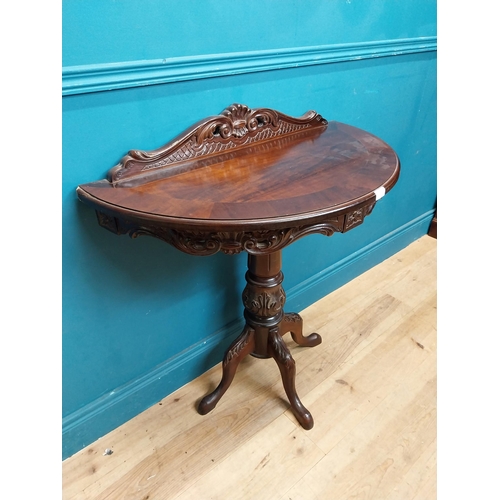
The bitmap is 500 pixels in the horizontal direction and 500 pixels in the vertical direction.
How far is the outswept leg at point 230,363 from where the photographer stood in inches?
55.0

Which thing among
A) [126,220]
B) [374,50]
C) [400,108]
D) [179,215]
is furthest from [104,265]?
[400,108]

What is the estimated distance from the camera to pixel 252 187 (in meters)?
0.96

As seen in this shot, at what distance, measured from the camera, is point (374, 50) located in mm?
1491

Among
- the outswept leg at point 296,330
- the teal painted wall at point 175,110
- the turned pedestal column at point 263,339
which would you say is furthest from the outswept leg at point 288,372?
the teal painted wall at point 175,110

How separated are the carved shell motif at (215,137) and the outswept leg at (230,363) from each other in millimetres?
632

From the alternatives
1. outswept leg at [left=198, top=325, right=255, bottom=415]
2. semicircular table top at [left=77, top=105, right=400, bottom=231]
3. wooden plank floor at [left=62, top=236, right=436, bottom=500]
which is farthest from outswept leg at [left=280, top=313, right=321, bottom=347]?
semicircular table top at [left=77, top=105, right=400, bottom=231]

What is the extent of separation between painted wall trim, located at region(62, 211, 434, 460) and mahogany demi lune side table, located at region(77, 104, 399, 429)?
0.31 m

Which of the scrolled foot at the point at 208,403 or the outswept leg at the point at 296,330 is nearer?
the scrolled foot at the point at 208,403

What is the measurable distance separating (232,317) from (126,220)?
2.55ft

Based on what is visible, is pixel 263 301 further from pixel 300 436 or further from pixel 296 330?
pixel 300 436

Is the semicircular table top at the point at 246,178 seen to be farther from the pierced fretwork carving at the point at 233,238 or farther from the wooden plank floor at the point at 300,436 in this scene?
the wooden plank floor at the point at 300,436

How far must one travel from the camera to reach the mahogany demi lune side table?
854 millimetres

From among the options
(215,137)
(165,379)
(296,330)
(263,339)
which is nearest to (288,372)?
(263,339)
